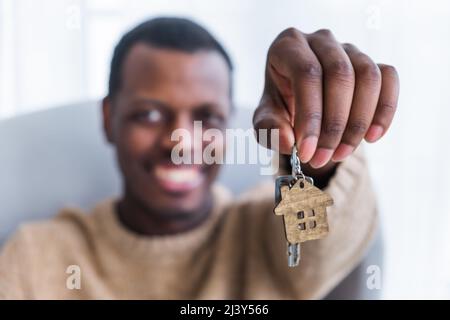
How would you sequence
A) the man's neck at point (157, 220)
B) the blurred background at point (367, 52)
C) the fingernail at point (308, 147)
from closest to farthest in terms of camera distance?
the fingernail at point (308, 147)
the man's neck at point (157, 220)
the blurred background at point (367, 52)

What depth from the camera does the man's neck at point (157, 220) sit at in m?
0.70

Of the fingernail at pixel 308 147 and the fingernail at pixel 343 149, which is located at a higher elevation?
the fingernail at pixel 308 147

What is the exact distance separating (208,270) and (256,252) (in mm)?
69

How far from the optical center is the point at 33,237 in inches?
26.9

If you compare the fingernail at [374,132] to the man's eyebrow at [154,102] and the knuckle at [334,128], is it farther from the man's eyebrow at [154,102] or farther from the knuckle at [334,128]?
the man's eyebrow at [154,102]

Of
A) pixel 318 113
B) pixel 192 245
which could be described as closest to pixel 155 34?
pixel 192 245

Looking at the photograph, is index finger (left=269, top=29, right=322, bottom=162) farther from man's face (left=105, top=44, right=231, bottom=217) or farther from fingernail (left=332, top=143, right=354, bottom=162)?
man's face (left=105, top=44, right=231, bottom=217)

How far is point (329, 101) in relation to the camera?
32cm

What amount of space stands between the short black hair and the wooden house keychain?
360 mm

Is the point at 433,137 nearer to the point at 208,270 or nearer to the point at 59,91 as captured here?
the point at 208,270

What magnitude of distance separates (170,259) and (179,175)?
0.10 meters

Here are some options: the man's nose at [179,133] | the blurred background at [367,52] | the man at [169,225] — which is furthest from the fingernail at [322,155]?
the blurred background at [367,52]
